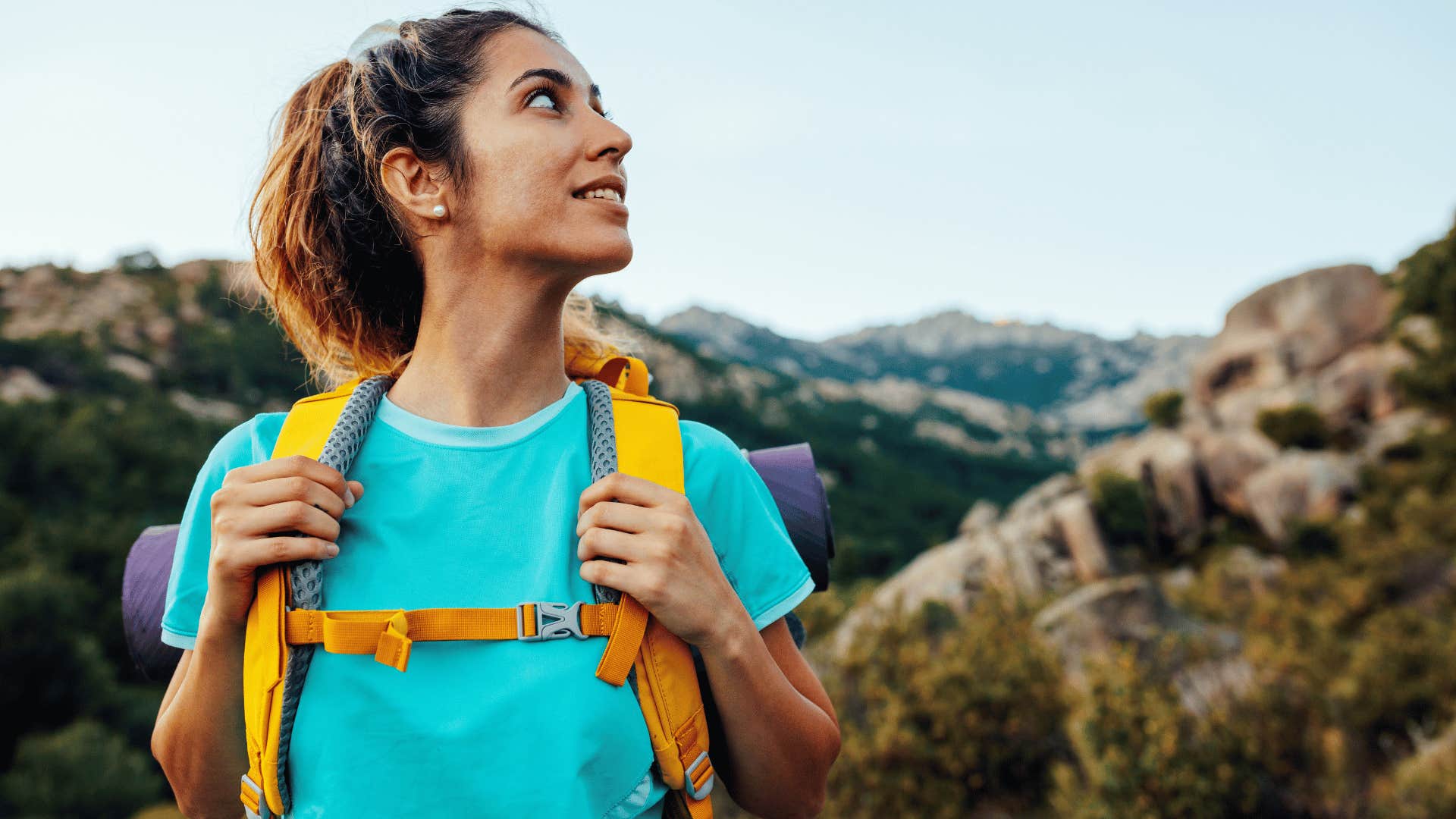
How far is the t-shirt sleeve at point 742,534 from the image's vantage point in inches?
60.4

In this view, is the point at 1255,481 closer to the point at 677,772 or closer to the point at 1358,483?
the point at 1358,483

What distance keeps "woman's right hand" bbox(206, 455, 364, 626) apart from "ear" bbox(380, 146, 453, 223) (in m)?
0.57

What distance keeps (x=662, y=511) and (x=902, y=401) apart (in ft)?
347

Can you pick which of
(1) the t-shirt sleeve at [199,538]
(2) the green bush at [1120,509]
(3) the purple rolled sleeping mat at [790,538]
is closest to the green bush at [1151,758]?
(3) the purple rolled sleeping mat at [790,538]

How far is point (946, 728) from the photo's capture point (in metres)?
9.02

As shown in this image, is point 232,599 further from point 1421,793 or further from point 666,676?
point 1421,793

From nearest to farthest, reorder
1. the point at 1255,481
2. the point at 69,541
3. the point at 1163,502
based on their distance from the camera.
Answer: the point at 69,541
the point at 1255,481
the point at 1163,502

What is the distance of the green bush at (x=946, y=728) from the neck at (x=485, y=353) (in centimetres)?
783

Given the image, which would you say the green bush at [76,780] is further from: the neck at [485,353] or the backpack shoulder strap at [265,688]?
the neck at [485,353]

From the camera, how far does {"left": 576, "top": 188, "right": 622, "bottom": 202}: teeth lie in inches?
60.6

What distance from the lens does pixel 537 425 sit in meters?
1.55

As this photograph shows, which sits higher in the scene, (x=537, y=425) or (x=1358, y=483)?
(x=537, y=425)

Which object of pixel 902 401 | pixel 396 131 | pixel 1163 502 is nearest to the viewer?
pixel 396 131

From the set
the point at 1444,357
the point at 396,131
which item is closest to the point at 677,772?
the point at 396,131
